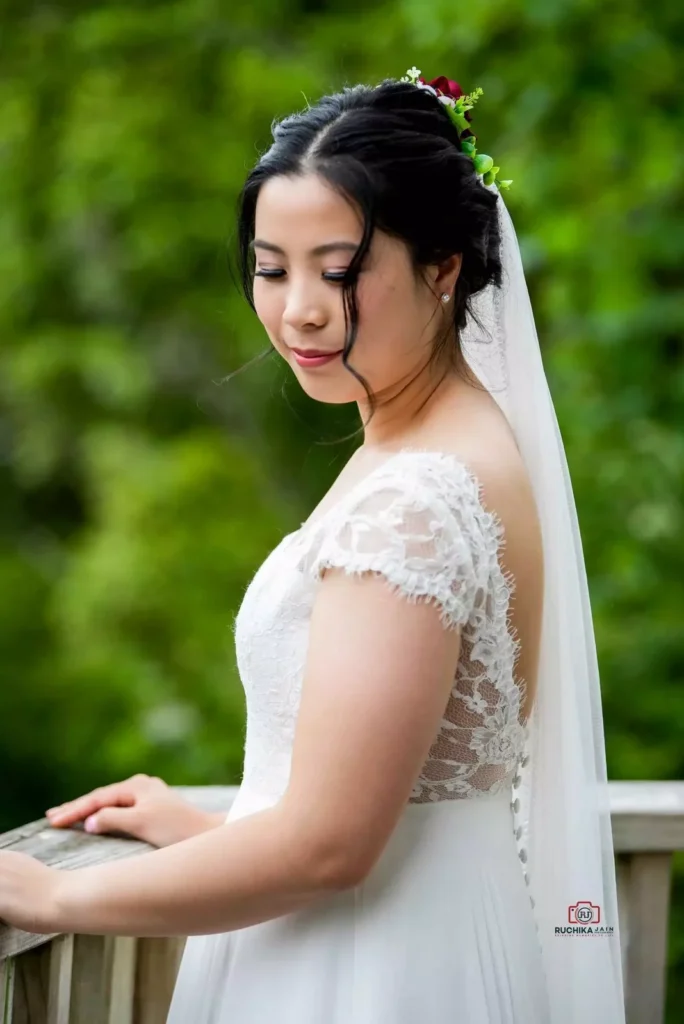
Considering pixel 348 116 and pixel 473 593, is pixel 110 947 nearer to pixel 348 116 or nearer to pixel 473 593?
pixel 473 593

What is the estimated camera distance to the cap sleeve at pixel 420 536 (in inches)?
46.1

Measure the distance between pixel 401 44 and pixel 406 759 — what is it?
3.19 m

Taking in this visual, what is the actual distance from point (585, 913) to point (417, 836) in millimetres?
270

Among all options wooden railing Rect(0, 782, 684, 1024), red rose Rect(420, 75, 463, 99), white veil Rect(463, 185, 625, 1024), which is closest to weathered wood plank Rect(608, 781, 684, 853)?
wooden railing Rect(0, 782, 684, 1024)

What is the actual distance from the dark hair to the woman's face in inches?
0.6

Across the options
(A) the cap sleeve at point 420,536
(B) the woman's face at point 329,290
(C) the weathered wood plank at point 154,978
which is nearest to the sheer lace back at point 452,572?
(A) the cap sleeve at point 420,536

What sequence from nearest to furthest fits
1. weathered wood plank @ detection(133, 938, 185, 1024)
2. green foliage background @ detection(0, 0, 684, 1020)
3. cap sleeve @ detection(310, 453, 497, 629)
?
cap sleeve @ detection(310, 453, 497, 629) → weathered wood plank @ detection(133, 938, 185, 1024) → green foliage background @ detection(0, 0, 684, 1020)

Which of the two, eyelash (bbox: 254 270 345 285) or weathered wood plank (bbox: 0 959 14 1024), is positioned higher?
eyelash (bbox: 254 270 345 285)

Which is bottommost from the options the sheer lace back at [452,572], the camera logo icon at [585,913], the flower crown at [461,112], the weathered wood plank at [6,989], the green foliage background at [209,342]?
the weathered wood plank at [6,989]

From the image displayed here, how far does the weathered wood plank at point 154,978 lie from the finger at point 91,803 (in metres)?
0.24

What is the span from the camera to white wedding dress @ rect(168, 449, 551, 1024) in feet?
4.00

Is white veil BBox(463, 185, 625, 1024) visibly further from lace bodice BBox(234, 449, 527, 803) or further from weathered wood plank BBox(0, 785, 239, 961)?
weathered wood plank BBox(0, 785, 239, 961)

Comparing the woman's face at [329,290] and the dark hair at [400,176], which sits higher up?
the dark hair at [400,176]

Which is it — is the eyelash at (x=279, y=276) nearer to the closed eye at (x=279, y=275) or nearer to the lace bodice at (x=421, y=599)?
the closed eye at (x=279, y=275)
